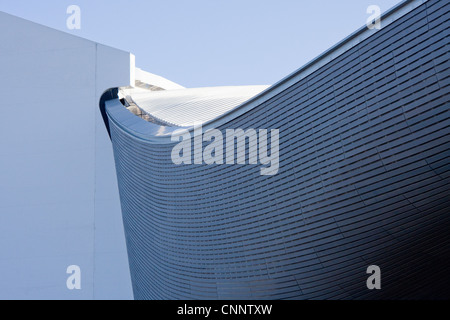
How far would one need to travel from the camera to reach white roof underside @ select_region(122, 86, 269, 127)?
14.8 m

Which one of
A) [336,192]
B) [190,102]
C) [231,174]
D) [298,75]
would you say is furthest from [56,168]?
[336,192]

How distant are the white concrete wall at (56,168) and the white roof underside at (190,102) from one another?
1385 mm

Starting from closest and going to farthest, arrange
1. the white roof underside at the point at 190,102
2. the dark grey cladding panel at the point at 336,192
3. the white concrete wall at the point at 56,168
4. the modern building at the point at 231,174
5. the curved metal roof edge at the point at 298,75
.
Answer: the curved metal roof edge at the point at 298,75
the dark grey cladding panel at the point at 336,192
the modern building at the point at 231,174
the white roof underside at the point at 190,102
the white concrete wall at the point at 56,168

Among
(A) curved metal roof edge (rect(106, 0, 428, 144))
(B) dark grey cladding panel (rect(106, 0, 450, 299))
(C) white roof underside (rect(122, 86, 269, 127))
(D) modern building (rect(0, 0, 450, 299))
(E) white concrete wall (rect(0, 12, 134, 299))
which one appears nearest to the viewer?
(A) curved metal roof edge (rect(106, 0, 428, 144))

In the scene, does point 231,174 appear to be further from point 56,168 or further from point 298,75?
point 56,168

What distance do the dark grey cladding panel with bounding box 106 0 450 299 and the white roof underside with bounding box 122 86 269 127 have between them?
5.91ft

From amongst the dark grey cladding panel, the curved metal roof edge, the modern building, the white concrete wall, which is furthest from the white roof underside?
the dark grey cladding panel

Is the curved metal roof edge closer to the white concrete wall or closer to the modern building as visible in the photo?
the modern building

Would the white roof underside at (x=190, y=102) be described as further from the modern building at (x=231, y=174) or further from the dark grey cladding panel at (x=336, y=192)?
the dark grey cladding panel at (x=336, y=192)

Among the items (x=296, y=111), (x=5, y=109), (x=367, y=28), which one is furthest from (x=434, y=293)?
(x=5, y=109)

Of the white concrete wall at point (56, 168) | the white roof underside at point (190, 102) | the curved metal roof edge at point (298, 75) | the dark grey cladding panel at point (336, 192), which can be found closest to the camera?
the curved metal roof edge at point (298, 75)

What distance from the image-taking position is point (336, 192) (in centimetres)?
939

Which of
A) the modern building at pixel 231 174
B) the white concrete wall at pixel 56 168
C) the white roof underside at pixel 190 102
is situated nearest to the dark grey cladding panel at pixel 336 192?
the modern building at pixel 231 174

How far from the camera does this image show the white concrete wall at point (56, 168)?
17078 mm
